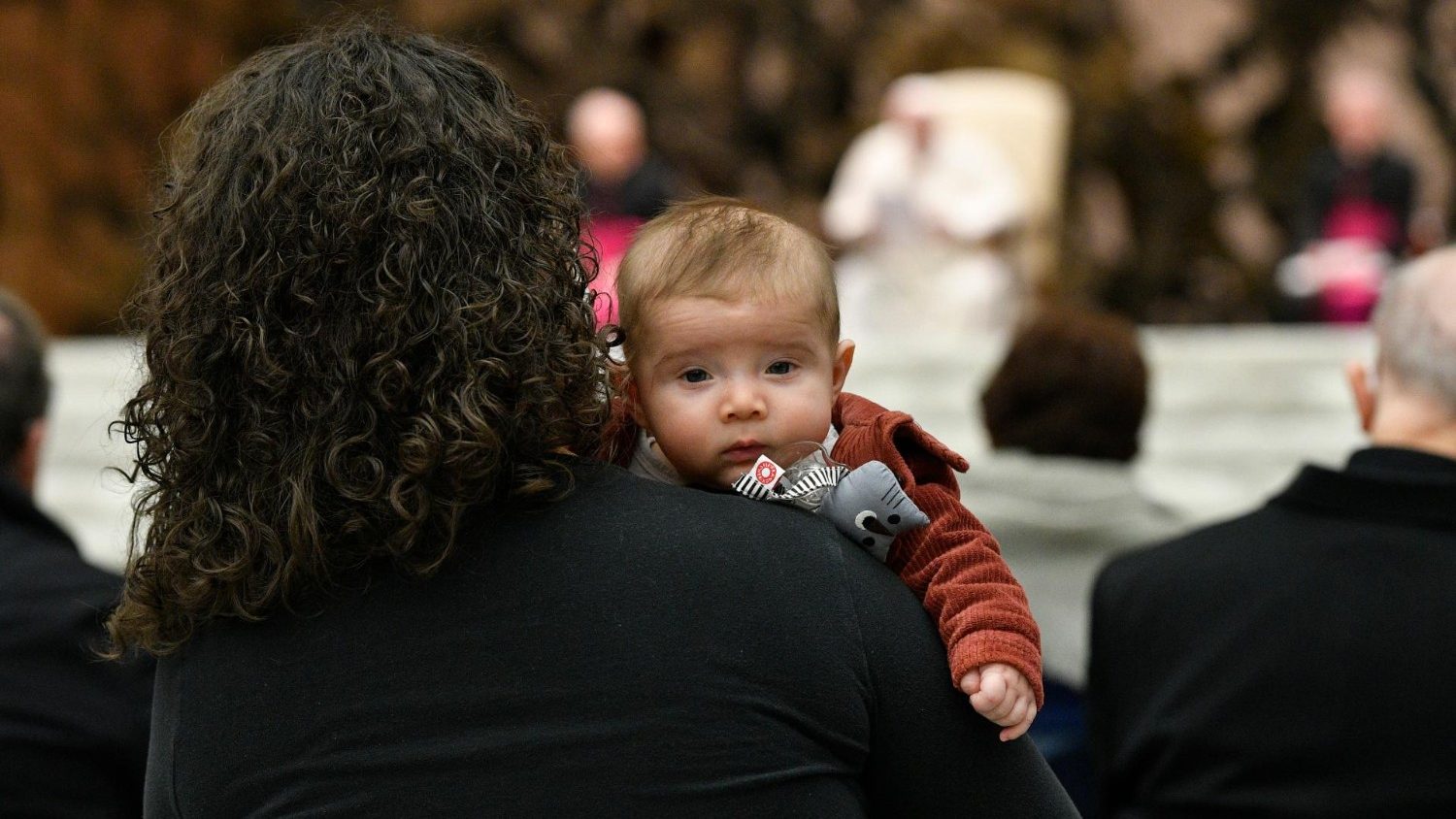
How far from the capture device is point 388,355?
159 centimetres

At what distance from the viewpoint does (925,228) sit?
9.95 m

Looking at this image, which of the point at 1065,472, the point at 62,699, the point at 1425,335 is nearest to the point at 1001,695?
the point at 1425,335

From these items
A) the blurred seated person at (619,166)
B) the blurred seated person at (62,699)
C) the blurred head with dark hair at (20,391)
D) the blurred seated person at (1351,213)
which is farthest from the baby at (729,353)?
the blurred seated person at (1351,213)

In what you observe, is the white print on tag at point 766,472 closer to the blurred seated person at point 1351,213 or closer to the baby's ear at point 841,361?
the baby's ear at point 841,361

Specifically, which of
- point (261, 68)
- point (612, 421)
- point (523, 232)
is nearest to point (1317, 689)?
point (612, 421)

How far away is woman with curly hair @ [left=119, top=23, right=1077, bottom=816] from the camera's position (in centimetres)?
159

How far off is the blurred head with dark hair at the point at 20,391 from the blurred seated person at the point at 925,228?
6965mm

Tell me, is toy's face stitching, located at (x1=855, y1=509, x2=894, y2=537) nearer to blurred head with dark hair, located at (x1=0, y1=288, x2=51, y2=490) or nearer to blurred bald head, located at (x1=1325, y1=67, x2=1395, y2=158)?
blurred head with dark hair, located at (x1=0, y1=288, x2=51, y2=490)

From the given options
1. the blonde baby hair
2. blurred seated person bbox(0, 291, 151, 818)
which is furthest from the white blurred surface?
the blonde baby hair

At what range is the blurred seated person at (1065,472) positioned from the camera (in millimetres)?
3848

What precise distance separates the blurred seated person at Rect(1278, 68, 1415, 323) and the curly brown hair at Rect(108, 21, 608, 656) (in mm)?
8973

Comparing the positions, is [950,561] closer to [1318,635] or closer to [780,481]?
[780,481]

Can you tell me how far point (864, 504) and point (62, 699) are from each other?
61.2 inches

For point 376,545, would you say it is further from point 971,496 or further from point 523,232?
point 971,496
